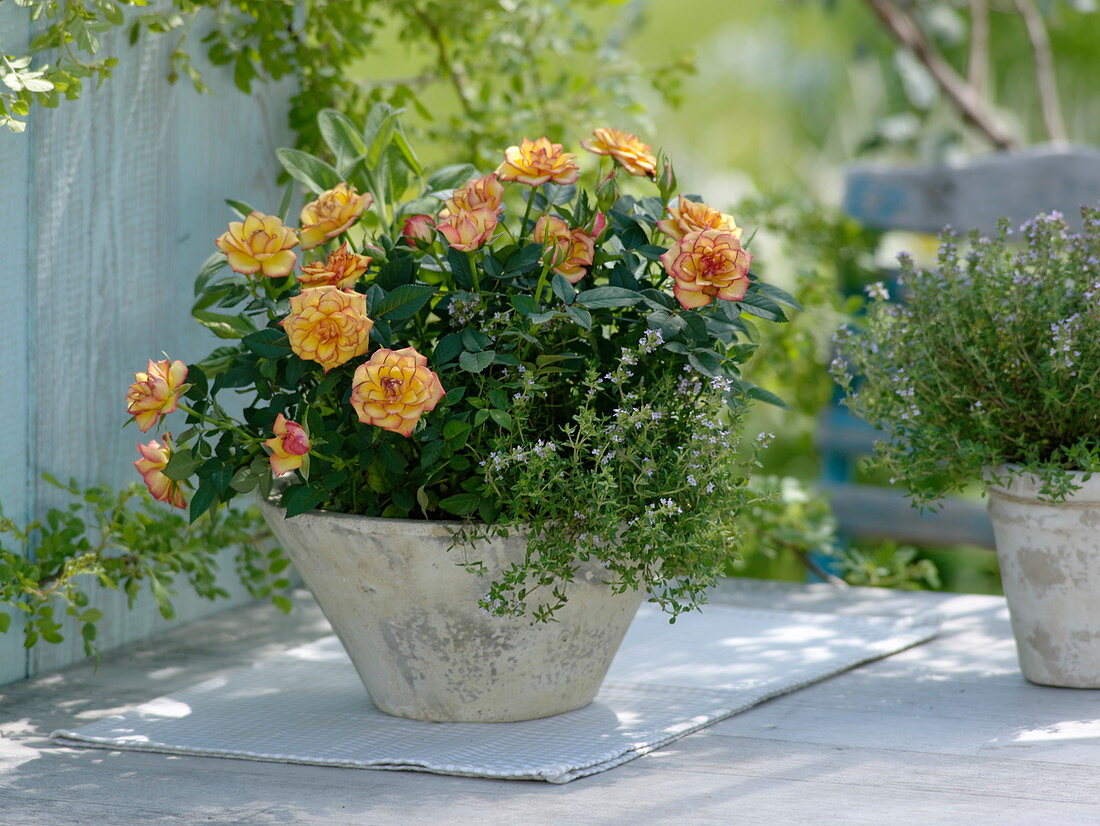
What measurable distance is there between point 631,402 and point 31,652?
1053 millimetres

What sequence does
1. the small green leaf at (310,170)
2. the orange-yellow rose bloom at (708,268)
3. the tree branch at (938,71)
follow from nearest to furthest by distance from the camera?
the orange-yellow rose bloom at (708,268) < the small green leaf at (310,170) < the tree branch at (938,71)

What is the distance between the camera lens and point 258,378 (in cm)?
163

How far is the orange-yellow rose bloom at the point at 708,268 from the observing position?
1.57 metres

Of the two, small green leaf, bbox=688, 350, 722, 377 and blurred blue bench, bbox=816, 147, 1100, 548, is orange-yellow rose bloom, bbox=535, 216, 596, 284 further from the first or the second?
blurred blue bench, bbox=816, 147, 1100, 548

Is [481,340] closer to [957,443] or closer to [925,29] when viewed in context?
[957,443]

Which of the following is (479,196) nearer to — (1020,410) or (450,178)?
(450,178)

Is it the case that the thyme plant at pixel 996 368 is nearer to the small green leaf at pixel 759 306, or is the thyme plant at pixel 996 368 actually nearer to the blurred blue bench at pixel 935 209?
the small green leaf at pixel 759 306

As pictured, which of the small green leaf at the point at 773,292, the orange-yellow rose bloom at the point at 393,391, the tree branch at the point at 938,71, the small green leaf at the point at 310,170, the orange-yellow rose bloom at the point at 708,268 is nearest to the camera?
the orange-yellow rose bloom at the point at 393,391

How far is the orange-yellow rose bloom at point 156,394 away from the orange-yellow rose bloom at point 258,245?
155 mm

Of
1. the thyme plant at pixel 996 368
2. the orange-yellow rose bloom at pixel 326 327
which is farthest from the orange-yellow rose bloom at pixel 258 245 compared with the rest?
the thyme plant at pixel 996 368

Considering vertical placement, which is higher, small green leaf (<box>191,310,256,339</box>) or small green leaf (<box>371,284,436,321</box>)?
small green leaf (<box>191,310,256,339</box>)

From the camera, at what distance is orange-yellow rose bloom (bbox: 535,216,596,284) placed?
5.33 ft

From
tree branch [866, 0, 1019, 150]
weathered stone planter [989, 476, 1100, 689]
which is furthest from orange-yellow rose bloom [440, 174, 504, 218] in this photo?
tree branch [866, 0, 1019, 150]

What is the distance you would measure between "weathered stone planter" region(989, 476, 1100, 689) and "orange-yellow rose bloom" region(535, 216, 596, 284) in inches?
26.4
